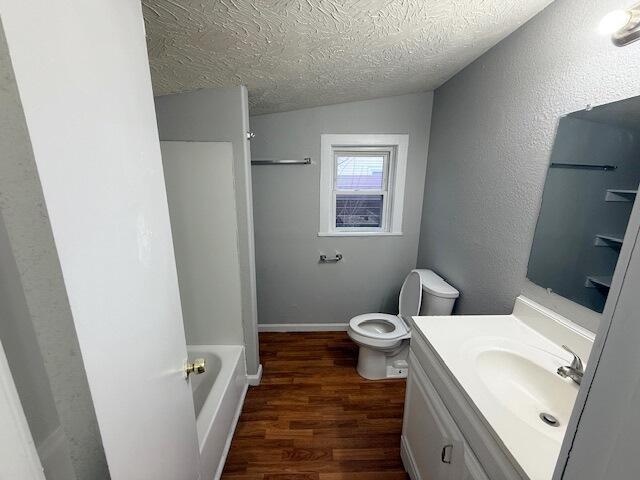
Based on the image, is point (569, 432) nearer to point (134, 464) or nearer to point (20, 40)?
point (134, 464)

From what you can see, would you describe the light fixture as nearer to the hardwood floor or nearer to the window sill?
the window sill

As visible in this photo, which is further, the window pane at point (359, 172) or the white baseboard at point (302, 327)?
the white baseboard at point (302, 327)

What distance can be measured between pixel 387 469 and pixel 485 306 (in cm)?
104

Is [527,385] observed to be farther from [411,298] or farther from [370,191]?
[370,191]

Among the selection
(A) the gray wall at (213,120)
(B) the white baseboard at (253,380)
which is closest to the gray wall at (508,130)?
(A) the gray wall at (213,120)

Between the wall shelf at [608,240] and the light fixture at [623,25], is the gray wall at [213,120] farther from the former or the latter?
the wall shelf at [608,240]

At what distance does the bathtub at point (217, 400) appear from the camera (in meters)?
1.27

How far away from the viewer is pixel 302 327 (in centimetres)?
271

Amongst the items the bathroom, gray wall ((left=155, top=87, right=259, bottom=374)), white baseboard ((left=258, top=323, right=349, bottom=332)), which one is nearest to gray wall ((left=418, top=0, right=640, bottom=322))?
the bathroom

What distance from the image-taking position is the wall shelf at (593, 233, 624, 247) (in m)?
0.91

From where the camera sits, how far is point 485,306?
5.08 feet

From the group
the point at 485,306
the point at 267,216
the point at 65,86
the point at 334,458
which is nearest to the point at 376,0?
the point at 65,86

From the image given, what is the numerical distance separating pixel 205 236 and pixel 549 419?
6.03 feet

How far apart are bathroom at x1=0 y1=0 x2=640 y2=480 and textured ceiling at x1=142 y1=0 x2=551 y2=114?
13 millimetres
